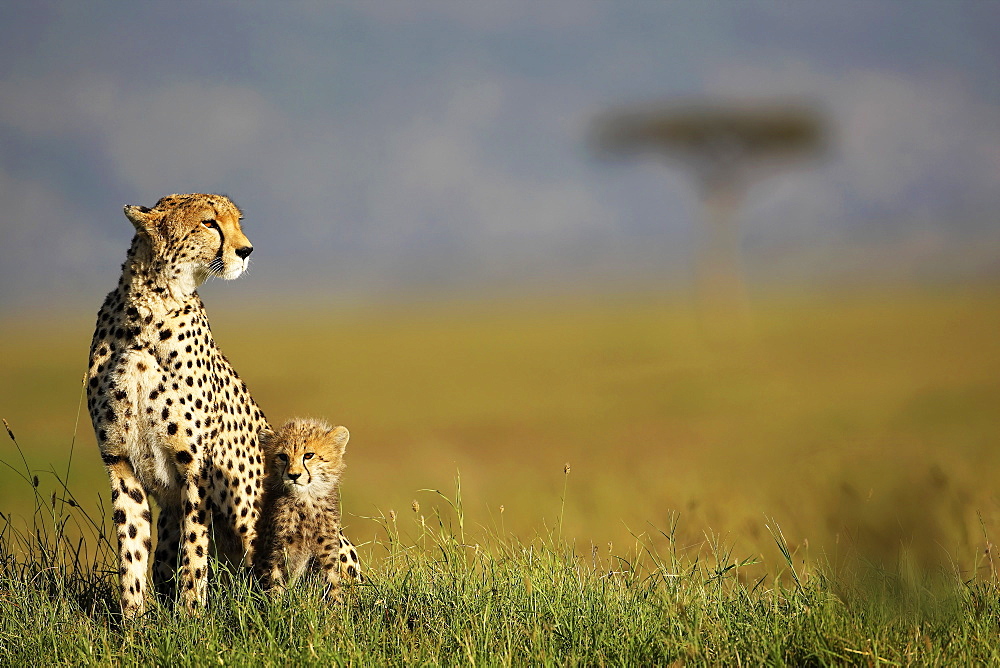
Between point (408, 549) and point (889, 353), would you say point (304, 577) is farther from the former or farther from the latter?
point (889, 353)

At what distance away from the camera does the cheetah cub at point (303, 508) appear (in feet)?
12.1

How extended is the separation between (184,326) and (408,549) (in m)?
1.15

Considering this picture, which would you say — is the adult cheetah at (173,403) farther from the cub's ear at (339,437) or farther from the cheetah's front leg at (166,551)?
the cub's ear at (339,437)

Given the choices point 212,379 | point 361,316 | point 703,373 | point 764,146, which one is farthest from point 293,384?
point 361,316

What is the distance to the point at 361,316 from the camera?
68.1 meters

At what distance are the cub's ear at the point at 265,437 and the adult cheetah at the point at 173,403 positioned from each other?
0.23 feet

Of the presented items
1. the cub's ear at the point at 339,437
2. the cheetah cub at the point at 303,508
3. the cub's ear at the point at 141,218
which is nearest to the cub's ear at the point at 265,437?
the cheetah cub at the point at 303,508

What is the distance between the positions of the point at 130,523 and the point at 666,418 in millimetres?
20428

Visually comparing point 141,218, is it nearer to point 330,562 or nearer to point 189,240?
point 189,240

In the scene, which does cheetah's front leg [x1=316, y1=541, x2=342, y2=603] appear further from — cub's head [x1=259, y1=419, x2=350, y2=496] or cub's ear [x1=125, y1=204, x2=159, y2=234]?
cub's ear [x1=125, y1=204, x2=159, y2=234]

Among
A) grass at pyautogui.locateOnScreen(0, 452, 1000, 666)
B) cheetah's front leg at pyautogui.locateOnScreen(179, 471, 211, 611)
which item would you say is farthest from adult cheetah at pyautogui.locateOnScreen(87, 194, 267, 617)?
grass at pyautogui.locateOnScreen(0, 452, 1000, 666)

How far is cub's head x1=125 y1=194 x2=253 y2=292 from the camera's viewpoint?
12.6 ft

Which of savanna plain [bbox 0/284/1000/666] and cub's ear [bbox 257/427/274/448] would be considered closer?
savanna plain [bbox 0/284/1000/666]

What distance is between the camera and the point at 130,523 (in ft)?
12.6
